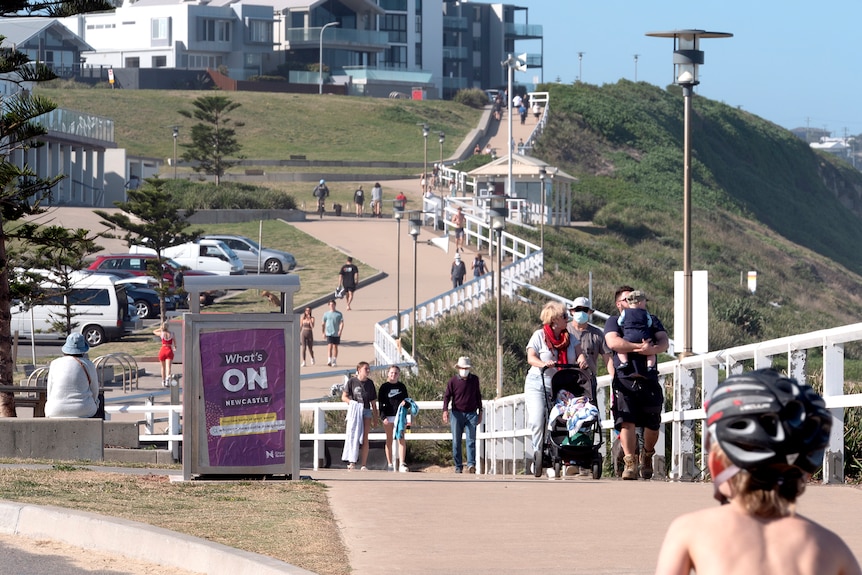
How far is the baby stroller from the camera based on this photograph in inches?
446

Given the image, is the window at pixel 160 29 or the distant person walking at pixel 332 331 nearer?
the distant person walking at pixel 332 331

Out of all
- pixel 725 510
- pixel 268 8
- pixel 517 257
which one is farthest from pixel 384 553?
pixel 268 8

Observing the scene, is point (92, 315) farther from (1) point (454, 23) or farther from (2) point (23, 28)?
(1) point (454, 23)

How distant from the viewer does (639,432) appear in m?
11.8

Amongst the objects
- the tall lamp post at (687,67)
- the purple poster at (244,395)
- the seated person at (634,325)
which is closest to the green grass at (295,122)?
the tall lamp post at (687,67)

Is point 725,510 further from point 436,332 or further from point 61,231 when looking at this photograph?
point 436,332

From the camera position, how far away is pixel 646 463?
1181 centimetres

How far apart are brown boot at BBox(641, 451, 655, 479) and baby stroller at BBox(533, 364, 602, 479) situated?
42 cm

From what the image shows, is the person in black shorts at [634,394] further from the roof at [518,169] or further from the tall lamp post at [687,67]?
the roof at [518,169]

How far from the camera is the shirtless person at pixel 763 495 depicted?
3.41 m

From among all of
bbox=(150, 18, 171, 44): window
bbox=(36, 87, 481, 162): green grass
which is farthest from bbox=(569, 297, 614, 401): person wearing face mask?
bbox=(150, 18, 171, 44): window

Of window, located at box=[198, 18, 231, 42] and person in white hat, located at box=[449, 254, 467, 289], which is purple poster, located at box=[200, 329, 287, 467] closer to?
person in white hat, located at box=[449, 254, 467, 289]

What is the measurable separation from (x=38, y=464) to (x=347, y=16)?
103 m

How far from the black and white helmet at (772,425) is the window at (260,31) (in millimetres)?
107858
